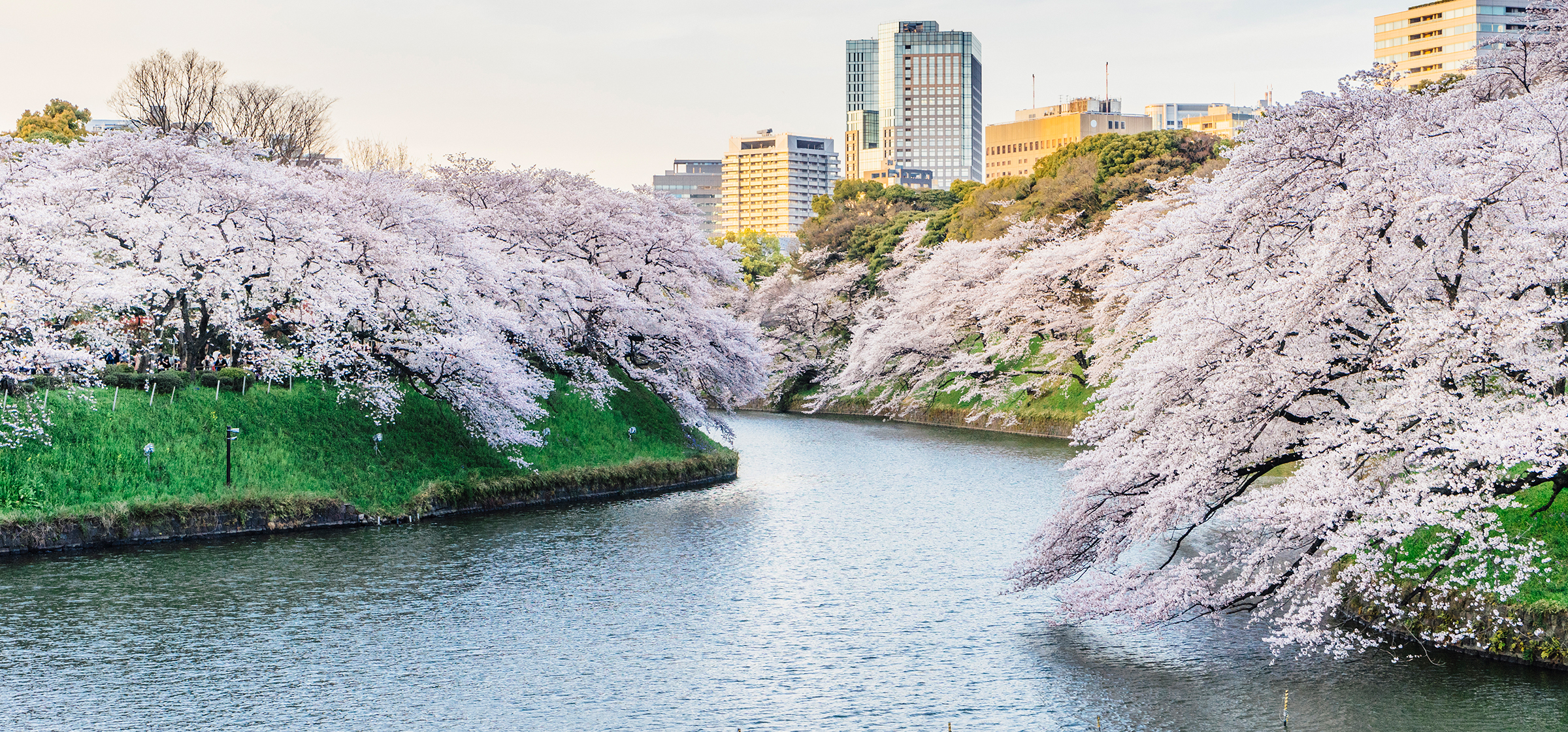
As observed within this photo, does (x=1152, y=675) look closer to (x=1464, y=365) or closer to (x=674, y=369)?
(x=1464, y=365)

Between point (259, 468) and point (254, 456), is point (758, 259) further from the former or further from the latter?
point (259, 468)

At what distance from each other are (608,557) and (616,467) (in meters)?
12.1

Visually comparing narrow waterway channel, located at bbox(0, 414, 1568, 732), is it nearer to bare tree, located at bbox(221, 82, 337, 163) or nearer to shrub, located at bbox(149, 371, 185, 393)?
shrub, located at bbox(149, 371, 185, 393)

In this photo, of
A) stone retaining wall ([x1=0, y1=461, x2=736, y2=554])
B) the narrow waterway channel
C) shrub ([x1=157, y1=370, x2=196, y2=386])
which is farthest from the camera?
shrub ([x1=157, y1=370, x2=196, y2=386])

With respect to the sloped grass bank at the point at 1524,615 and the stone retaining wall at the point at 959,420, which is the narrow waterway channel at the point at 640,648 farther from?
the stone retaining wall at the point at 959,420

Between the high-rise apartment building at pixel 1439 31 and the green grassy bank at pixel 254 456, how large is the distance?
412ft

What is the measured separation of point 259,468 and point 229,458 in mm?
1008

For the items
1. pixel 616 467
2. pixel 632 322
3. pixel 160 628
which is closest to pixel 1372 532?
pixel 160 628

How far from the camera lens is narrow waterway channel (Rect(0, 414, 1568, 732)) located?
16219mm

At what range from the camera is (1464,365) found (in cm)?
1709

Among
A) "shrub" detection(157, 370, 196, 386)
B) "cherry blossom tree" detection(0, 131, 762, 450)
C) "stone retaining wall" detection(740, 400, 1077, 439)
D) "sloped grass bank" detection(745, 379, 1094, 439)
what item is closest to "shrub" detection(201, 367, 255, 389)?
"shrub" detection(157, 370, 196, 386)

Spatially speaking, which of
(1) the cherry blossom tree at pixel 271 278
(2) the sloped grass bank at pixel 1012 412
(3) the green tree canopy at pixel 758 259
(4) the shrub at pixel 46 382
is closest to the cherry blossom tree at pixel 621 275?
(1) the cherry blossom tree at pixel 271 278

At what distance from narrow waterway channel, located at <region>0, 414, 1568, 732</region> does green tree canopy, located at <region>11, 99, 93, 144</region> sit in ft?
153

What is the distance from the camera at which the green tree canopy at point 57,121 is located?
2544 inches
